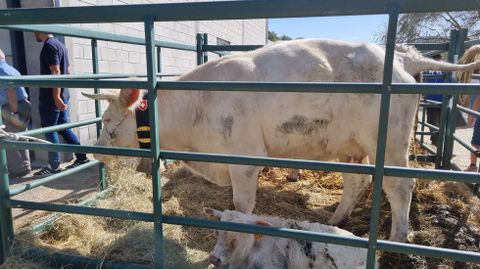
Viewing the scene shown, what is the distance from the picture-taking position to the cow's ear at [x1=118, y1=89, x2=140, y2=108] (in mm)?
3342

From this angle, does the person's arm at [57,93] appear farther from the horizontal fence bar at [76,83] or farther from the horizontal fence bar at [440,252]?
the horizontal fence bar at [440,252]

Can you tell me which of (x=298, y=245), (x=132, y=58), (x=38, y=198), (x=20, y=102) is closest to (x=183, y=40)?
(x=132, y=58)

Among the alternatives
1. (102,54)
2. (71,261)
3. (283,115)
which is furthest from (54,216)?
(102,54)

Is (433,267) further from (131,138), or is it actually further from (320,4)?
(131,138)

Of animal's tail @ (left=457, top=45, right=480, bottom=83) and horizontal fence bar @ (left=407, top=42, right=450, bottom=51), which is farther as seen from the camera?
horizontal fence bar @ (left=407, top=42, right=450, bottom=51)

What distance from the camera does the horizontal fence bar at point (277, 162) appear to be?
2.02 metres

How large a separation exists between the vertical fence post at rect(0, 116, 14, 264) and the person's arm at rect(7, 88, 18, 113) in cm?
288

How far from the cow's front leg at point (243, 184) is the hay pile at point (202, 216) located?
504 mm

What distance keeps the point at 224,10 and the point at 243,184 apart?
69.2 inches

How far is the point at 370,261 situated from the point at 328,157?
184 cm

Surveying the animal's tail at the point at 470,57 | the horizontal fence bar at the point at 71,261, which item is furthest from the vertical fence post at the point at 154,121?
the animal's tail at the point at 470,57

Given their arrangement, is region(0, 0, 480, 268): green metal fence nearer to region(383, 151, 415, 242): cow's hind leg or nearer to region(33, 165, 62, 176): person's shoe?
region(383, 151, 415, 242): cow's hind leg

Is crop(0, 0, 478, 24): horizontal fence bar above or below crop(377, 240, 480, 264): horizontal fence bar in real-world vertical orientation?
above

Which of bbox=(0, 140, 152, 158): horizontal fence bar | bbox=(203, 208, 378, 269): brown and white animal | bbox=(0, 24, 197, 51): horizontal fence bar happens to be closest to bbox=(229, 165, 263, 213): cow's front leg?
bbox=(203, 208, 378, 269): brown and white animal
